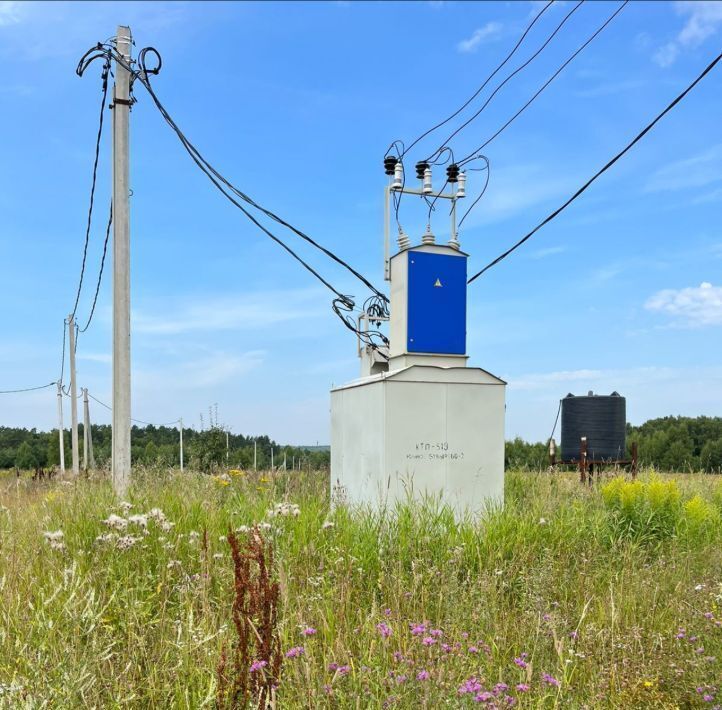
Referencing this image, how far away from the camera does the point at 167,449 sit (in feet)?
104

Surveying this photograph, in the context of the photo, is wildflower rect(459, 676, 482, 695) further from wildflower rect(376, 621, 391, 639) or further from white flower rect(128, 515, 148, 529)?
white flower rect(128, 515, 148, 529)

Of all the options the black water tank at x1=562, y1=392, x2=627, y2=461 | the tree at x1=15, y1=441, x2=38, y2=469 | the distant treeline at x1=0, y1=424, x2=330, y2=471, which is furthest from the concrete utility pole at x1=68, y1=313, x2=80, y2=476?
the tree at x1=15, y1=441, x2=38, y2=469

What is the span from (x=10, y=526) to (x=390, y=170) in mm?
5766

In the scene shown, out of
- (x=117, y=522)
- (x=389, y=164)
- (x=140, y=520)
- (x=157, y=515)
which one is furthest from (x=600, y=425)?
(x=117, y=522)

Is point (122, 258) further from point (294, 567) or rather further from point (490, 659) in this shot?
point (490, 659)

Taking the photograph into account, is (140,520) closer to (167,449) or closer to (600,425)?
(600,425)

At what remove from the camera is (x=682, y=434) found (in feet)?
121

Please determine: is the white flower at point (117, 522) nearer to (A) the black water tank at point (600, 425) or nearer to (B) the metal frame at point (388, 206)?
(B) the metal frame at point (388, 206)

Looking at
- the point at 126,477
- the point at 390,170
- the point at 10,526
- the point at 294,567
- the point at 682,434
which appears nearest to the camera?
the point at 294,567

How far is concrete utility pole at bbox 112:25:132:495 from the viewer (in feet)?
26.2

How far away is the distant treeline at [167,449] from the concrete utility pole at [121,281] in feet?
1.96

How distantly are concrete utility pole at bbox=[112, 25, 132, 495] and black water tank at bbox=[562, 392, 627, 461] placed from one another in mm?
11889

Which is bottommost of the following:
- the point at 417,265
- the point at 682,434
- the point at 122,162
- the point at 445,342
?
the point at 682,434

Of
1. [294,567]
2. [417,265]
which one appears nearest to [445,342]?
[417,265]
